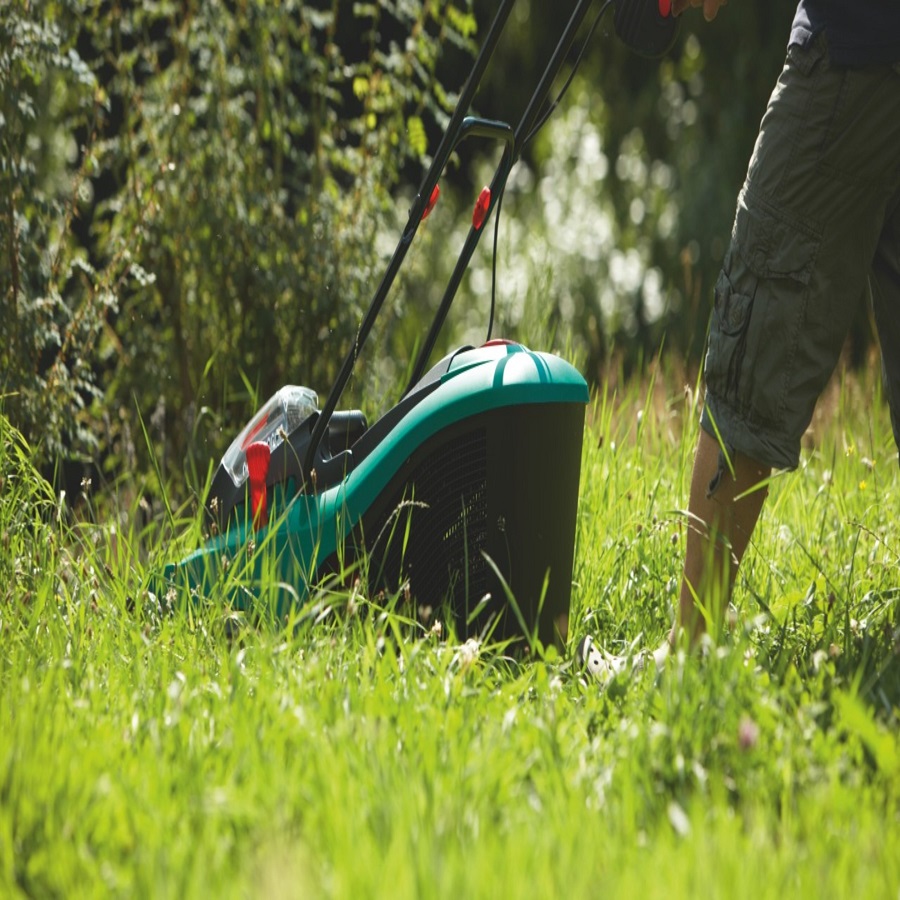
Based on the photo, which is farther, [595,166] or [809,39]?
[595,166]

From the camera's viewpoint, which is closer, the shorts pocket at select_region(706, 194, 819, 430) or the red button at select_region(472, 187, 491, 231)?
the shorts pocket at select_region(706, 194, 819, 430)

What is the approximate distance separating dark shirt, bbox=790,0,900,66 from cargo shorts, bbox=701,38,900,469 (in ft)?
0.07

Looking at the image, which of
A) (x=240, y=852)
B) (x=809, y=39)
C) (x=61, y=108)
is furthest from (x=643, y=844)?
(x=61, y=108)

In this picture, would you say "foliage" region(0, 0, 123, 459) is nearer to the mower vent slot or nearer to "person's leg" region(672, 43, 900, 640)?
the mower vent slot

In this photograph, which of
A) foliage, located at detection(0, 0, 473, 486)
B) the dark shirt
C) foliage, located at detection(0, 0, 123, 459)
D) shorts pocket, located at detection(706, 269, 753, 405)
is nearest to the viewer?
the dark shirt

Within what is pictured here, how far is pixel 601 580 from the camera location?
9.30ft

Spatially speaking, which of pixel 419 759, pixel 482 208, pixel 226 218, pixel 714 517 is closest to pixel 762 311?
pixel 714 517

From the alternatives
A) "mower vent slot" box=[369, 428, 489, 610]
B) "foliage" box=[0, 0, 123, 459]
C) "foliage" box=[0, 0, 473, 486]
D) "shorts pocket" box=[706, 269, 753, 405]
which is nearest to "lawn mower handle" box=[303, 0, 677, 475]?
"mower vent slot" box=[369, 428, 489, 610]

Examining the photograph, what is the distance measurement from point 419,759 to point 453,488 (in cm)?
72

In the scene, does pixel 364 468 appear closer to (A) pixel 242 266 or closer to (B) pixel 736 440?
(B) pixel 736 440

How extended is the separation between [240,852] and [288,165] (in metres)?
3.84

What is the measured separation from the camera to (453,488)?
247 cm

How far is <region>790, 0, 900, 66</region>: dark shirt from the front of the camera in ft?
7.07

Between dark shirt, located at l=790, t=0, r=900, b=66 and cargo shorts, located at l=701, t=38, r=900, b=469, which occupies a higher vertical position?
dark shirt, located at l=790, t=0, r=900, b=66
